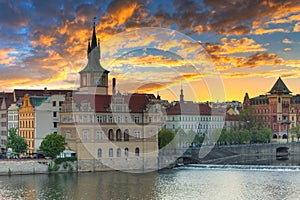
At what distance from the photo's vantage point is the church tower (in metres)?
95.7

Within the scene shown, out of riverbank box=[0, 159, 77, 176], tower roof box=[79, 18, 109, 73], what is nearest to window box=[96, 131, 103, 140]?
riverbank box=[0, 159, 77, 176]

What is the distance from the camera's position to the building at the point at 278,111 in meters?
142

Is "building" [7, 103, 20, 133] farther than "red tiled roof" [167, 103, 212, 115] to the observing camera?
No

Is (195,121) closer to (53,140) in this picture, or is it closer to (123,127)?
(123,127)

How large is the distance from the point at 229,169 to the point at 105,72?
3111 centimetres

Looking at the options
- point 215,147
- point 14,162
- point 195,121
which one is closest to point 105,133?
point 14,162

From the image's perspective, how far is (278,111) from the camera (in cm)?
14400

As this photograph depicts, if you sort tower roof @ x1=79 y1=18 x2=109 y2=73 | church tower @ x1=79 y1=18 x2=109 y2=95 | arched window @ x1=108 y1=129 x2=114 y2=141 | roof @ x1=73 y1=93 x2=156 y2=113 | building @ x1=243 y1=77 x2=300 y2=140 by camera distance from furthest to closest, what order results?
building @ x1=243 y1=77 x2=300 y2=140, tower roof @ x1=79 y1=18 x2=109 y2=73, church tower @ x1=79 y1=18 x2=109 y2=95, arched window @ x1=108 y1=129 x2=114 y2=141, roof @ x1=73 y1=93 x2=156 y2=113

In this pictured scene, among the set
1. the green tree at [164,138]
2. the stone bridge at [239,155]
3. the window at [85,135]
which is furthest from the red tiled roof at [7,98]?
Result: the stone bridge at [239,155]

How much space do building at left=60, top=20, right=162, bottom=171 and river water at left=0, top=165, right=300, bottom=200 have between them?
11.1 ft

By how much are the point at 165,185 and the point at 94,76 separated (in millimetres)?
37717

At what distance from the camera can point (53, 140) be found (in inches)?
2916

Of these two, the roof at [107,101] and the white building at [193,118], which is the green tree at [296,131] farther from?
the roof at [107,101]

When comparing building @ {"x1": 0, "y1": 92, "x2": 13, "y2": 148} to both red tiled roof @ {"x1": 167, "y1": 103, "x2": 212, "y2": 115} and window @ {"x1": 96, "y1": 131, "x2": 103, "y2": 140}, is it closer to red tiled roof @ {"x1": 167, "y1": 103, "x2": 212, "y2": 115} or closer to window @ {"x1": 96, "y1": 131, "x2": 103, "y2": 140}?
window @ {"x1": 96, "y1": 131, "x2": 103, "y2": 140}
